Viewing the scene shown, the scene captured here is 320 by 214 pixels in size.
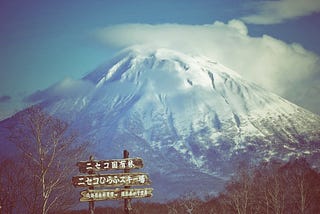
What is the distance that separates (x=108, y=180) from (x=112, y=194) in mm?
556

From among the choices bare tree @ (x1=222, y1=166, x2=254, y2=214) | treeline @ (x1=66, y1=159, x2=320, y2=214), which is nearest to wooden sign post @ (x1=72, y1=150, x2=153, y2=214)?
bare tree @ (x1=222, y1=166, x2=254, y2=214)

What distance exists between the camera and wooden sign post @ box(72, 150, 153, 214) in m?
18.6

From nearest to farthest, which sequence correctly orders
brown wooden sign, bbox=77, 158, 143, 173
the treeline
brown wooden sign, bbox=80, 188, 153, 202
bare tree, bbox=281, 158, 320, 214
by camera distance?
brown wooden sign, bbox=80, 188, 153, 202 → brown wooden sign, bbox=77, 158, 143, 173 → the treeline → bare tree, bbox=281, 158, 320, 214

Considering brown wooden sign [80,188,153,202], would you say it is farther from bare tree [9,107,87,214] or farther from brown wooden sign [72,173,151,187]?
bare tree [9,107,87,214]

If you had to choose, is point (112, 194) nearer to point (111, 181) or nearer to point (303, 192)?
point (111, 181)

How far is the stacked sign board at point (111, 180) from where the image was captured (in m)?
18.6

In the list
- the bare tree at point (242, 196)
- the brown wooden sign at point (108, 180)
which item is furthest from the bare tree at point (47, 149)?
the bare tree at point (242, 196)

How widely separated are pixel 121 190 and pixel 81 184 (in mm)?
1459

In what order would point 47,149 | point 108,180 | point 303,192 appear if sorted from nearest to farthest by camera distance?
Answer: point 108,180 → point 47,149 → point 303,192

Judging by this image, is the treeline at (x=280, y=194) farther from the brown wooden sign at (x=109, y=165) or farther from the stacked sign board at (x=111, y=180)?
the brown wooden sign at (x=109, y=165)

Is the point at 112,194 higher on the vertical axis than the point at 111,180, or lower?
lower

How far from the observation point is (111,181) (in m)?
18.6

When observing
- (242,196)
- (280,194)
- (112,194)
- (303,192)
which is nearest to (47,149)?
(112,194)

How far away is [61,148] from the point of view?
2073 centimetres
